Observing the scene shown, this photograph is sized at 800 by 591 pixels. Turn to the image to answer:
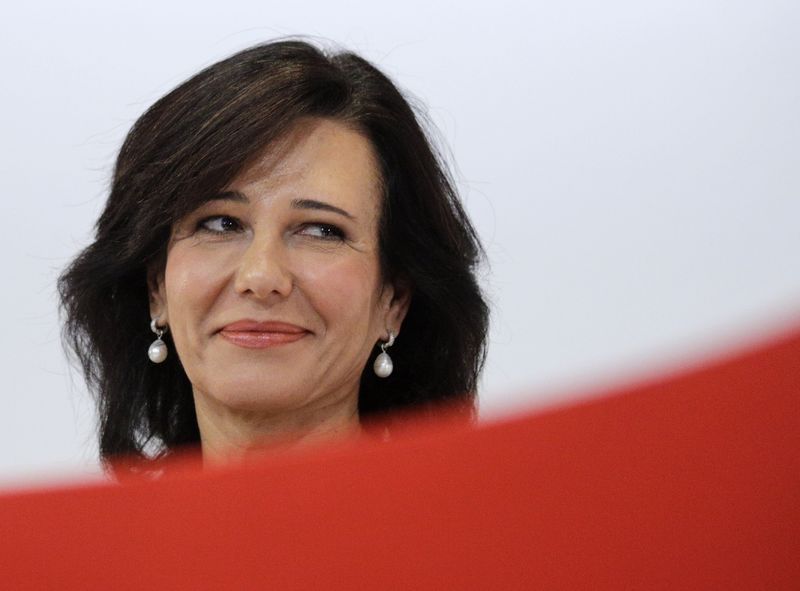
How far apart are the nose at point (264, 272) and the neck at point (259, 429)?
167 mm

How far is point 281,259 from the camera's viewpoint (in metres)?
1.35

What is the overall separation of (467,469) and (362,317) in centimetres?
117

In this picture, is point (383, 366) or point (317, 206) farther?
point (383, 366)

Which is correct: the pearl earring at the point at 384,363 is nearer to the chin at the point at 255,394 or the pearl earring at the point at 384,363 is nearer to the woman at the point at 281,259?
the woman at the point at 281,259

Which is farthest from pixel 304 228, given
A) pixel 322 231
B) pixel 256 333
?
pixel 256 333

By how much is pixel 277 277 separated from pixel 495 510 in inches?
42.0

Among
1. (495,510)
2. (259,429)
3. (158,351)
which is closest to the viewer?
(495,510)

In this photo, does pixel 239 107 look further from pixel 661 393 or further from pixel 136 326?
pixel 661 393

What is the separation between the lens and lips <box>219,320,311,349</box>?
1.35 metres

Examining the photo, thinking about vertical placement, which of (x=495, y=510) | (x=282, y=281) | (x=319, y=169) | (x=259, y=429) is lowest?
(x=495, y=510)

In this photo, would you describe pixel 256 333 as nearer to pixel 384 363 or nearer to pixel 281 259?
pixel 281 259

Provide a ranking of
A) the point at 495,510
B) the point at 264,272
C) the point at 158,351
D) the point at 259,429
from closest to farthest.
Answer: the point at 495,510 < the point at 264,272 < the point at 259,429 < the point at 158,351

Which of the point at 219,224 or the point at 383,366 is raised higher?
the point at 219,224

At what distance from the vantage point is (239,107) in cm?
140
